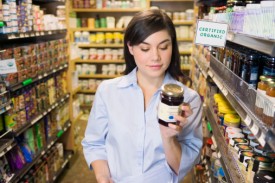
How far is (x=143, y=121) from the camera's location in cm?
148

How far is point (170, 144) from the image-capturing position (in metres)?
1.31

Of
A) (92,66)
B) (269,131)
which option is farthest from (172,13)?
(269,131)

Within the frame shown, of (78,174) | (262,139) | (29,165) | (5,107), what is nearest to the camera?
(262,139)

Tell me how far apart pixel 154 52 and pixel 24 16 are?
1.75 meters

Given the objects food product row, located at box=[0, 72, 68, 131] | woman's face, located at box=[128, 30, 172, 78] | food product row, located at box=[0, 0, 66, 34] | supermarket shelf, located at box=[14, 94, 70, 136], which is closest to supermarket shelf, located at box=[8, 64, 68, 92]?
food product row, located at box=[0, 72, 68, 131]

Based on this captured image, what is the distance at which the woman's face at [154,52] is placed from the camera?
54.1 inches

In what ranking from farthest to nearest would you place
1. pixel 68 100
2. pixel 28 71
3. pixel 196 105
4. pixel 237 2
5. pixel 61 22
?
pixel 68 100 → pixel 61 22 → pixel 28 71 → pixel 237 2 → pixel 196 105

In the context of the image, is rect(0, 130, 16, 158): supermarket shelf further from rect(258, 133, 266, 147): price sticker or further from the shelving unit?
rect(258, 133, 266, 147): price sticker

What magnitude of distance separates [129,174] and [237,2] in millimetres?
1269

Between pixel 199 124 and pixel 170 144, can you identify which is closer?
pixel 170 144

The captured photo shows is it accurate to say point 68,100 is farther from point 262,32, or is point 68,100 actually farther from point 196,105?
point 262,32

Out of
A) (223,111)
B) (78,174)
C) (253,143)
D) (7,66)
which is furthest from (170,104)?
(78,174)

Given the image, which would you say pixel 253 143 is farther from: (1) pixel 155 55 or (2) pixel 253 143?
(1) pixel 155 55

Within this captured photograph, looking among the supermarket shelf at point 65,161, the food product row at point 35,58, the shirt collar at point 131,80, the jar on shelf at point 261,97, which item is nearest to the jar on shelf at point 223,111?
the shirt collar at point 131,80
